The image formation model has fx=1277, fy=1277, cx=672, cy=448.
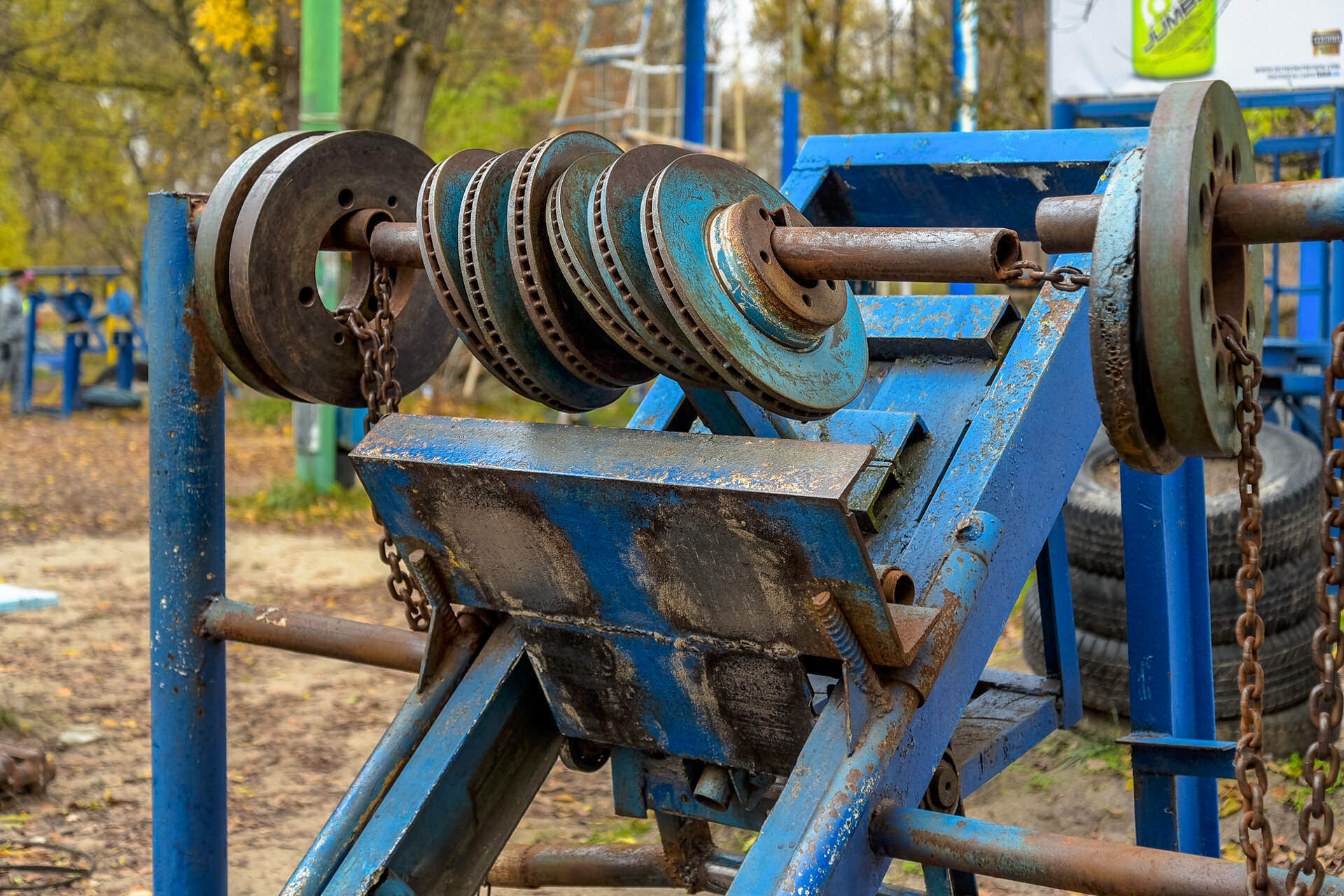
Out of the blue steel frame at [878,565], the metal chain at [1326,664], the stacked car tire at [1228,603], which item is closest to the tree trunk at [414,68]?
the stacked car tire at [1228,603]

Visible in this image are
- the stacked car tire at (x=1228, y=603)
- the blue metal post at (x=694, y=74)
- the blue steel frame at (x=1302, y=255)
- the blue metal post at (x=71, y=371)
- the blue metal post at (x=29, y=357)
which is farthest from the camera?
the blue metal post at (x=29, y=357)

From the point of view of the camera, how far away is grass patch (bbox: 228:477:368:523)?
8148 mm

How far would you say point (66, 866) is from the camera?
3.45 meters

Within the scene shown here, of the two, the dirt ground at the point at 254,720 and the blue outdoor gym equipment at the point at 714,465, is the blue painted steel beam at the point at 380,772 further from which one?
the dirt ground at the point at 254,720

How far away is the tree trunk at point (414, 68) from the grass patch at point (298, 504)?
12.3ft

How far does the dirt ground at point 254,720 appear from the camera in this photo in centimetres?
373

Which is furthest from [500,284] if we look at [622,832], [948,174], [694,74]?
[694,74]

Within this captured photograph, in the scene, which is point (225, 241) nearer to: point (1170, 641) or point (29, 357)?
point (1170, 641)

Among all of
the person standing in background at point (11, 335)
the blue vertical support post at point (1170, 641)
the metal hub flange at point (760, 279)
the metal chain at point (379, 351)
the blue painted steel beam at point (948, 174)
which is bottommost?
the person standing in background at point (11, 335)

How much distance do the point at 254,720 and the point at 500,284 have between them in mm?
3598

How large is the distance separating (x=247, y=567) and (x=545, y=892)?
3902mm

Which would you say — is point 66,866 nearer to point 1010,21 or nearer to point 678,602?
point 678,602

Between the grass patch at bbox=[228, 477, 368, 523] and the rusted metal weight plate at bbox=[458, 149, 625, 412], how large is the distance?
667 centimetres

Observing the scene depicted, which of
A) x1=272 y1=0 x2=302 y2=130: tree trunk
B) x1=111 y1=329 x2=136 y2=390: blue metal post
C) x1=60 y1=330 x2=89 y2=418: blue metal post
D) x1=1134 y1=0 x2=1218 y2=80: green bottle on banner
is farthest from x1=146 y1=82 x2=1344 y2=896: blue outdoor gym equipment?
x1=111 y1=329 x2=136 y2=390: blue metal post
